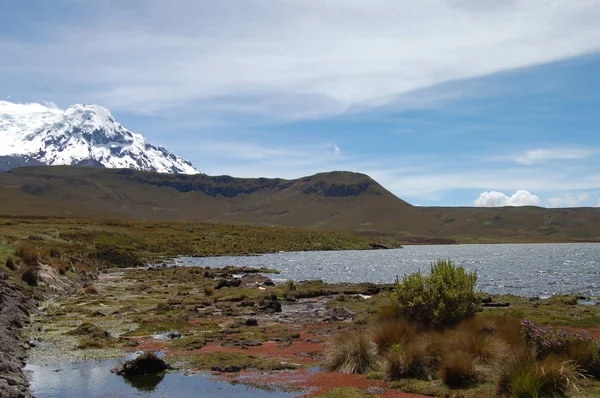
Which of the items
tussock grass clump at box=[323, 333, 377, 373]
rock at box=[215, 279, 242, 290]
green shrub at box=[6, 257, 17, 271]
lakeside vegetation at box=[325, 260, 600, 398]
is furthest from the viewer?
rock at box=[215, 279, 242, 290]

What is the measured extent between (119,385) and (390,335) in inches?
395

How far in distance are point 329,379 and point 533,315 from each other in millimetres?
18771

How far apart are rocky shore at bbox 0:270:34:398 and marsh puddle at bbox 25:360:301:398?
0.61 metres

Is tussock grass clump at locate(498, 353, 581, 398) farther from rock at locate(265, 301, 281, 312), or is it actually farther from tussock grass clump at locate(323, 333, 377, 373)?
rock at locate(265, 301, 281, 312)

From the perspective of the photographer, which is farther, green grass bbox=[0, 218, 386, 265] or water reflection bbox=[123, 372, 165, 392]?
green grass bbox=[0, 218, 386, 265]

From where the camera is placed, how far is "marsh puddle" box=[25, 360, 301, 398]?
700 inches

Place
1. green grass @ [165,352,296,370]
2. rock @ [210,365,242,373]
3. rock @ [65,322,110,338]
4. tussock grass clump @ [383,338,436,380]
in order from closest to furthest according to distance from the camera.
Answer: tussock grass clump @ [383,338,436,380] → rock @ [210,365,242,373] → green grass @ [165,352,296,370] → rock @ [65,322,110,338]

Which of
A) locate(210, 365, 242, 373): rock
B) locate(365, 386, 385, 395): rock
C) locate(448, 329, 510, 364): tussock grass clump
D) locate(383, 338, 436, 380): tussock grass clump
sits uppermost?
locate(448, 329, 510, 364): tussock grass clump

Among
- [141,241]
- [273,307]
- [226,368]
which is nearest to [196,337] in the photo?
[226,368]

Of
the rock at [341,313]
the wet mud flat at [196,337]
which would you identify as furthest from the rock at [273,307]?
the rock at [341,313]

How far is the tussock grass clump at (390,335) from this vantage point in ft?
68.6

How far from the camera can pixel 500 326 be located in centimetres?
2231

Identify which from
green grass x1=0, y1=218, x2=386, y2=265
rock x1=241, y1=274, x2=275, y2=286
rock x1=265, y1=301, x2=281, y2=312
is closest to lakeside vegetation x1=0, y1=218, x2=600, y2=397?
rock x1=265, y1=301, x2=281, y2=312

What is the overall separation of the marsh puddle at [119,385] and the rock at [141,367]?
1.10 ft
